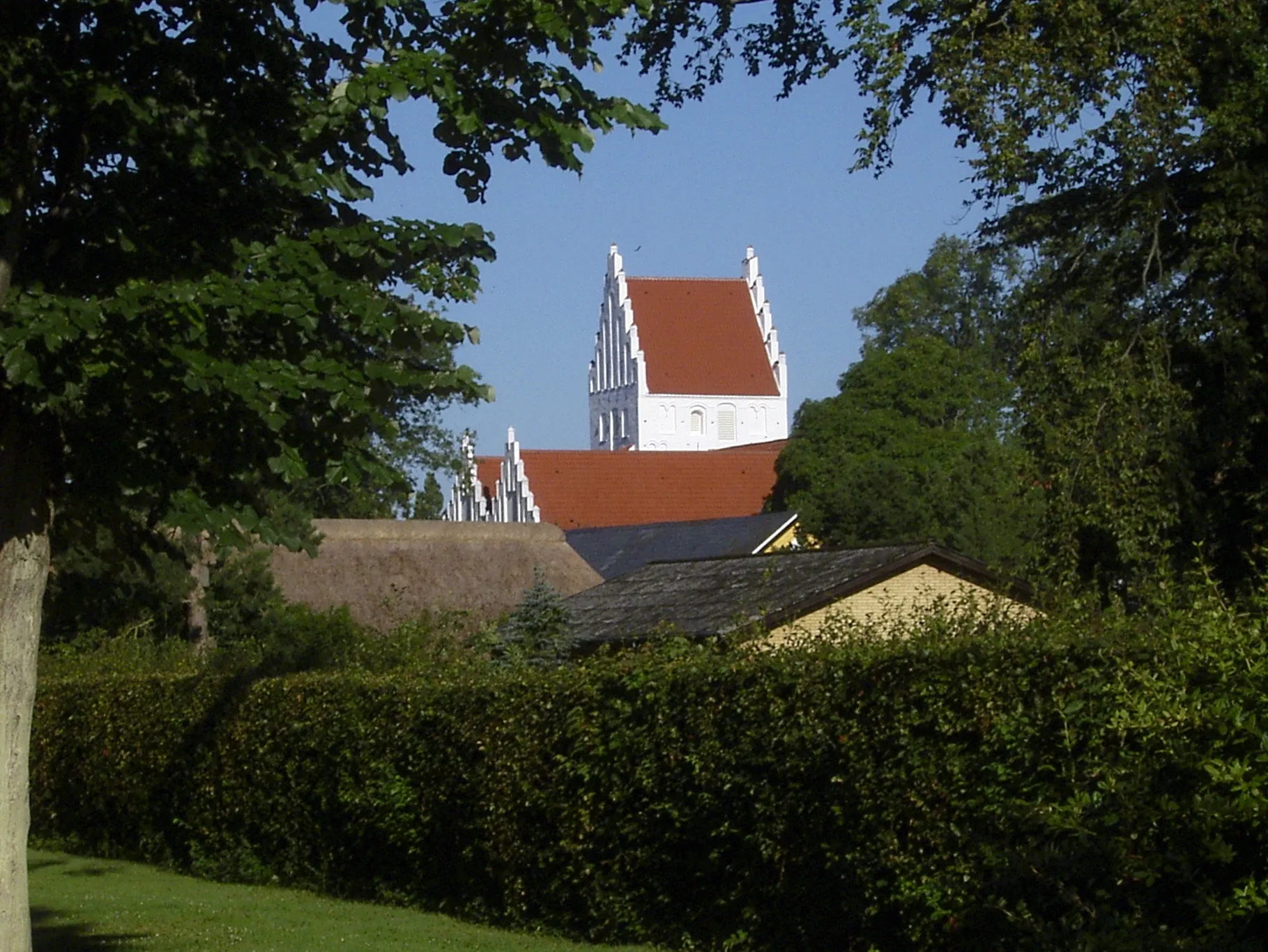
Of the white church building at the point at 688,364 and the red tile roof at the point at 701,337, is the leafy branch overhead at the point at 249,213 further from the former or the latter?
the red tile roof at the point at 701,337

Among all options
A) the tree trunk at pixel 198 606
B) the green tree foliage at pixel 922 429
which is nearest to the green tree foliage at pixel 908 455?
the green tree foliage at pixel 922 429

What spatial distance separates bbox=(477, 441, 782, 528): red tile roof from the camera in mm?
83312

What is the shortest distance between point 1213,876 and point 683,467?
79.5 m

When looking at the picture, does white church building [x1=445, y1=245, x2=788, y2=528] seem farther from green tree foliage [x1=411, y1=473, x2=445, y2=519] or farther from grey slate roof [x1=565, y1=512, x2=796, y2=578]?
grey slate roof [x1=565, y1=512, x2=796, y2=578]

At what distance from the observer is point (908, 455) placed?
214 feet

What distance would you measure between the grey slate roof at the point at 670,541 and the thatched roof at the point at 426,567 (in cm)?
474

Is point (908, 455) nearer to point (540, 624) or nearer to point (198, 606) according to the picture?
point (198, 606)

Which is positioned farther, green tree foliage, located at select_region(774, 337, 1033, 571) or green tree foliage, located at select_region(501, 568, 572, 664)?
green tree foliage, located at select_region(774, 337, 1033, 571)

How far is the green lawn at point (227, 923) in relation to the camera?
1173cm

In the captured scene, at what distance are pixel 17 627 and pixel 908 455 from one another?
2314 inches

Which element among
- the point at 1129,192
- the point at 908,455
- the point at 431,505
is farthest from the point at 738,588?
the point at 431,505

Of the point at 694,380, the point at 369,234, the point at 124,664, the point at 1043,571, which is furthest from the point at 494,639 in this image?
the point at 694,380

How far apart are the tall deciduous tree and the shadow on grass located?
13.2 ft

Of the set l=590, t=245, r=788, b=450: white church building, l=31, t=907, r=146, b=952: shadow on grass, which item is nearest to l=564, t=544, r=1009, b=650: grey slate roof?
l=31, t=907, r=146, b=952: shadow on grass
